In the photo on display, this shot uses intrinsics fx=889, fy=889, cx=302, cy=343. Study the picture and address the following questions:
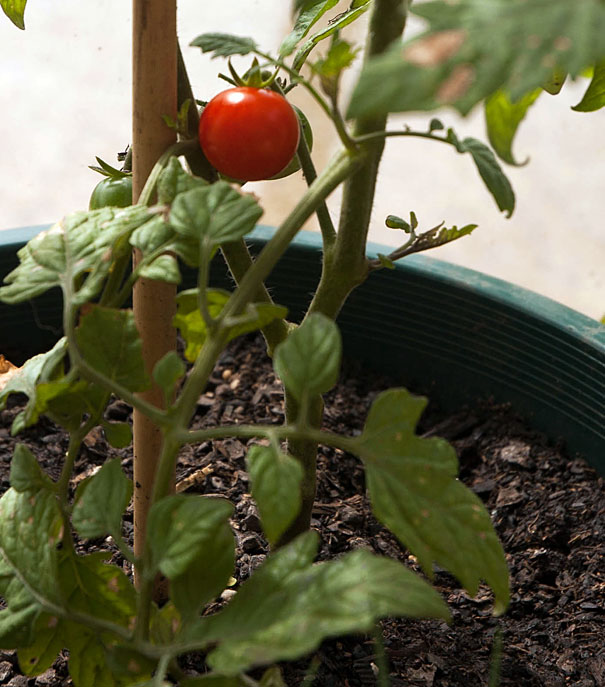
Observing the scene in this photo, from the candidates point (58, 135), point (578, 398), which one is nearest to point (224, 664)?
point (578, 398)

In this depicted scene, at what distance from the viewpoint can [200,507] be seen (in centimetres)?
45

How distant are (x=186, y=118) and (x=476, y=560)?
0.32 metres

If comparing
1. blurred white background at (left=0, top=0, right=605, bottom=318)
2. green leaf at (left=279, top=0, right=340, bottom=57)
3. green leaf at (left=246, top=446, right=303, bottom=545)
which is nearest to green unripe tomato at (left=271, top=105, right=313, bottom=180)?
green leaf at (left=279, top=0, right=340, bottom=57)

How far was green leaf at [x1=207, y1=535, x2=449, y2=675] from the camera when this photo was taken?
0.39 m

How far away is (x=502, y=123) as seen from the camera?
0.47m

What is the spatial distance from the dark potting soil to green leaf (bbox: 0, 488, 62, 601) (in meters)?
0.18

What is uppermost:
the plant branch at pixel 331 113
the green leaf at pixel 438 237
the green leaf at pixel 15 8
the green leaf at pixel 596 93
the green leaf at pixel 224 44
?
the green leaf at pixel 596 93

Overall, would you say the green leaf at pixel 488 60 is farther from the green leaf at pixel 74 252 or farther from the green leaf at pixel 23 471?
the green leaf at pixel 23 471

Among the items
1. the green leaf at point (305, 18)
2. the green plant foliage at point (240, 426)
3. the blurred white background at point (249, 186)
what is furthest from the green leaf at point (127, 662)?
the blurred white background at point (249, 186)

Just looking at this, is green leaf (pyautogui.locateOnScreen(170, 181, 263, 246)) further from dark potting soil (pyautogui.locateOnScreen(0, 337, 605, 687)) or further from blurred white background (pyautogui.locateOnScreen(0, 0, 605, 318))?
blurred white background (pyautogui.locateOnScreen(0, 0, 605, 318))

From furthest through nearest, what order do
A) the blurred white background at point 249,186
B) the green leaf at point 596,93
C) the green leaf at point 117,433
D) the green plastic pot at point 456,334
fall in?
the blurred white background at point 249,186, the green plastic pot at point 456,334, the green leaf at point 596,93, the green leaf at point 117,433

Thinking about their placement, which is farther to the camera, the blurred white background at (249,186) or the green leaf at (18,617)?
the blurred white background at (249,186)

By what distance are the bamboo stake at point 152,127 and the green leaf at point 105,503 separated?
12 centimetres

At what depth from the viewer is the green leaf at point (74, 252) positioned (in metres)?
0.49
